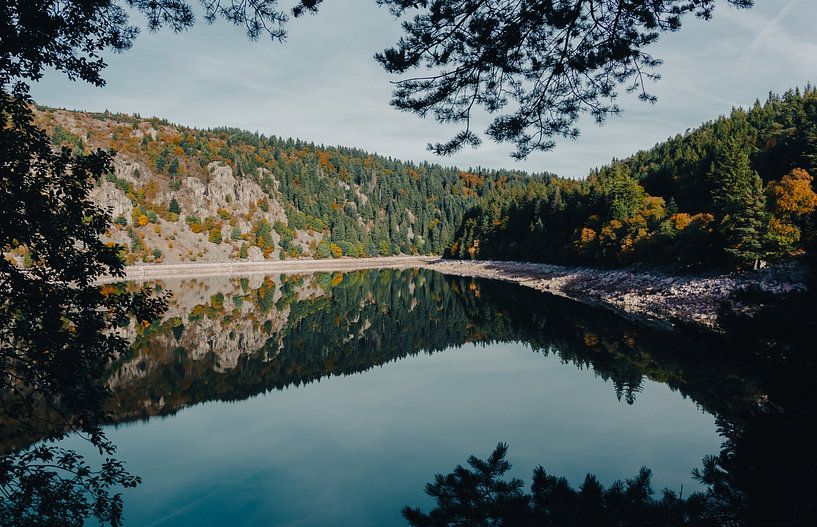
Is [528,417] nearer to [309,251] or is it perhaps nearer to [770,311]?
[770,311]

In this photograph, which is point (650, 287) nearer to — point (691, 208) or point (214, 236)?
point (691, 208)

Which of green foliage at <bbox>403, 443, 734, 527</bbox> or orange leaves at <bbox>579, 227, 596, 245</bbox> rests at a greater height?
orange leaves at <bbox>579, 227, 596, 245</bbox>

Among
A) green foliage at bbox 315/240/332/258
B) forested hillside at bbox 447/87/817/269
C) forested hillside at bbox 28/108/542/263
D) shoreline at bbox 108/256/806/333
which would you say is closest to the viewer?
shoreline at bbox 108/256/806/333

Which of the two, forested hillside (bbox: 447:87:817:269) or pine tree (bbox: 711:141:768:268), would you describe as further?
forested hillside (bbox: 447:87:817:269)

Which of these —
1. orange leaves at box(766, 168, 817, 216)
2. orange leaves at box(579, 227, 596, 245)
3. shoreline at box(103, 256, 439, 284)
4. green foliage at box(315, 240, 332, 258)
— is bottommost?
shoreline at box(103, 256, 439, 284)

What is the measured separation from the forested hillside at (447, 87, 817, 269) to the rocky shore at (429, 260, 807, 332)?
2353mm

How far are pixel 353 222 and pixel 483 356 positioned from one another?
142 m

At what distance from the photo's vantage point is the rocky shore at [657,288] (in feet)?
106

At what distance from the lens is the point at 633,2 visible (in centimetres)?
770

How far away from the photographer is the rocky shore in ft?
106

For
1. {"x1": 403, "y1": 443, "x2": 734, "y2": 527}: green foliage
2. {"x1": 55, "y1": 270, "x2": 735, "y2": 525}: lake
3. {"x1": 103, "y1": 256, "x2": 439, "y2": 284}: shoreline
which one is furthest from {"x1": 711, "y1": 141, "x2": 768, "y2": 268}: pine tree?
{"x1": 103, "y1": 256, "x2": 439, "y2": 284}: shoreline

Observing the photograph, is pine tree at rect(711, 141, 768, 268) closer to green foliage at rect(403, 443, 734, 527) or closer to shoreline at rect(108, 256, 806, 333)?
shoreline at rect(108, 256, 806, 333)

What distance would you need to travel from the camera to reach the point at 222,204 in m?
155

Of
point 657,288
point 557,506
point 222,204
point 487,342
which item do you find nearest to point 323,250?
point 222,204
